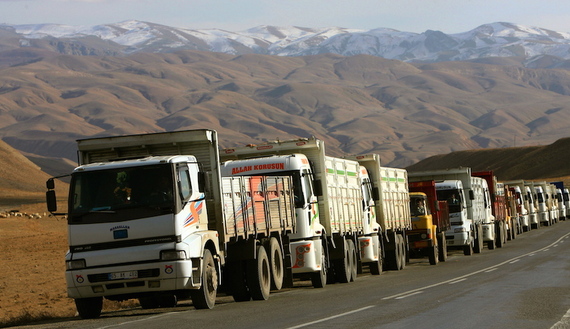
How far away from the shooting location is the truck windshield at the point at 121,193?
51.0 ft

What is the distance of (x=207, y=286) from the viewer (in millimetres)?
16703

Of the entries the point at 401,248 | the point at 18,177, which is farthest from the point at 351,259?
the point at 18,177

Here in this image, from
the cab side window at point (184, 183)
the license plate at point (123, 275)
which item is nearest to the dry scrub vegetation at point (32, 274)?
the license plate at point (123, 275)

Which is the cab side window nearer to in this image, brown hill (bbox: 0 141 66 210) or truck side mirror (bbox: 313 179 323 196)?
truck side mirror (bbox: 313 179 323 196)

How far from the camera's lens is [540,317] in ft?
46.1

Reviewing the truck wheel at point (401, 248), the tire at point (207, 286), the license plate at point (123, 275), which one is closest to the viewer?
the license plate at point (123, 275)

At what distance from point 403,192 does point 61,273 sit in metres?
11.4

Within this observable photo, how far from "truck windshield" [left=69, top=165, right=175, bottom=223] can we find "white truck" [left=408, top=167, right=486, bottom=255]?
21578 millimetres

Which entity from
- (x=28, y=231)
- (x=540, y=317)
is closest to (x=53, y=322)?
(x=540, y=317)

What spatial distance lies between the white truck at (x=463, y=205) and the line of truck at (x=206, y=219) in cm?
787

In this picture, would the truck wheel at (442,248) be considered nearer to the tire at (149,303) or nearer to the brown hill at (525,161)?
the tire at (149,303)

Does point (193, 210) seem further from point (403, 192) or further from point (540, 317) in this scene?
point (403, 192)

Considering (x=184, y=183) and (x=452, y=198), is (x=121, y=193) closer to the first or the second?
(x=184, y=183)

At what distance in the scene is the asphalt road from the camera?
13789 millimetres
